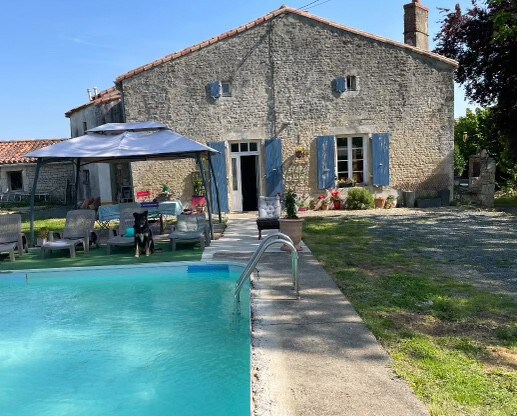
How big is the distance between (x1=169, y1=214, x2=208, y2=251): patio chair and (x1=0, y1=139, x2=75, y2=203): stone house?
15.4 m

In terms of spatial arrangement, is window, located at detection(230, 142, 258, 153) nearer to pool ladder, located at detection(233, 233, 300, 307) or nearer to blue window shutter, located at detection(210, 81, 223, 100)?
blue window shutter, located at detection(210, 81, 223, 100)

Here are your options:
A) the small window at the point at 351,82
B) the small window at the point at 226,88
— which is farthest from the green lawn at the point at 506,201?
the small window at the point at 226,88

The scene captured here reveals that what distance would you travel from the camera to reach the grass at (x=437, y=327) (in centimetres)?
311

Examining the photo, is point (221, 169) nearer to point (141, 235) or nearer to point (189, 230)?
point (189, 230)

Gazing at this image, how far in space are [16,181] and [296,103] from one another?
729 inches

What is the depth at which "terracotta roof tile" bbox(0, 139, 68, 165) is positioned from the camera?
23688 mm

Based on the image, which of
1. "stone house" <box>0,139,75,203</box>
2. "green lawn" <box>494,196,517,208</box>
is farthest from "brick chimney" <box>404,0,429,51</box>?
"stone house" <box>0,139,75,203</box>

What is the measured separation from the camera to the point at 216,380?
404cm

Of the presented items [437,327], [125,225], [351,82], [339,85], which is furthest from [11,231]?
[351,82]

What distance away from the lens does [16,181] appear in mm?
24984

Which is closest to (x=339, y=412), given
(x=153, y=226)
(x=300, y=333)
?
(x=300, y=333)

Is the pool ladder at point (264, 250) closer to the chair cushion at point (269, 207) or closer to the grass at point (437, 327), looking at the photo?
the grass at point (437, 327)

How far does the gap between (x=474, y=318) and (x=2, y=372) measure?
485 centimetres

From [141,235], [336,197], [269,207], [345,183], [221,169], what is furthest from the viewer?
[345,183]
